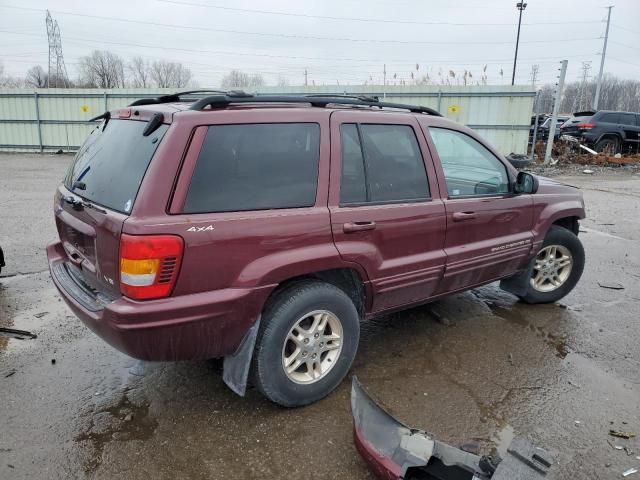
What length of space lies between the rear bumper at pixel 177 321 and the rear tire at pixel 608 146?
1930 centimetres

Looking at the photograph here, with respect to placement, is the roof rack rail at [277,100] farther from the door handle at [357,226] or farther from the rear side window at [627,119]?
the rear side window at [627,119]

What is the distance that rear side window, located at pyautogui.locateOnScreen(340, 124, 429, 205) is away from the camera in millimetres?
3117

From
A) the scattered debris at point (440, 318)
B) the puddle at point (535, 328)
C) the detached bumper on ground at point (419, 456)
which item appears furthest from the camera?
the scattered debris at point (440, 318)

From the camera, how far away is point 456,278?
379 cm

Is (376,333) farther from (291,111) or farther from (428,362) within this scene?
(291,111)

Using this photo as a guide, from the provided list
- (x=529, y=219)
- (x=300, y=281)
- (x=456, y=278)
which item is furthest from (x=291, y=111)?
(x=529, y=219)

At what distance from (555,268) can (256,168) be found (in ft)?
11.0

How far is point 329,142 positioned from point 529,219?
7.17 ft

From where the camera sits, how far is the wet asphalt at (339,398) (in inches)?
104

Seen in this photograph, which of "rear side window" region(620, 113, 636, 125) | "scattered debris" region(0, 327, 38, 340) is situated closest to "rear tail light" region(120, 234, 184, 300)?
"scattered debris" region(0, 327, 38, 340)

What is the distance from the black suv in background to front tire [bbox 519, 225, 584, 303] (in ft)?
51.7

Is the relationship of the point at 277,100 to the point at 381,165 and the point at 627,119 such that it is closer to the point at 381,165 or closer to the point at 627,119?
the point at 381,165

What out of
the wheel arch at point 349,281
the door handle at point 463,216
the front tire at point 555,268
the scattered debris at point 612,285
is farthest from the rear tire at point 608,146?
the wheel arch at point 349,281

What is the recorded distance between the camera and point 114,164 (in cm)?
285
